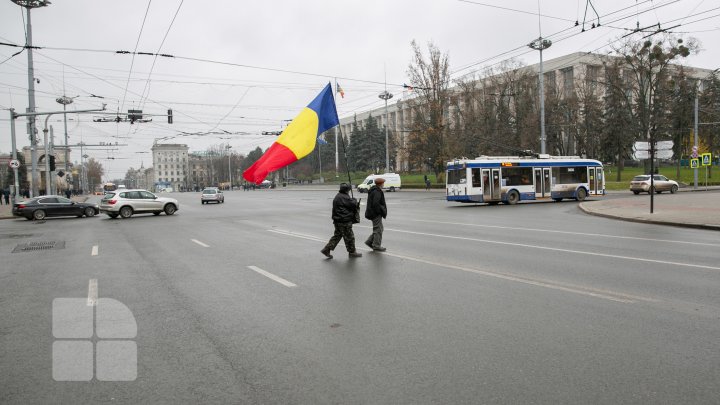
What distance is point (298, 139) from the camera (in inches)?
417

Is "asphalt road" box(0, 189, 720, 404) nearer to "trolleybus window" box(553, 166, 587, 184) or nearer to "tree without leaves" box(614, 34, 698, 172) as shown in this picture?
"trolleybus window" box(553, 166, 587, 184)

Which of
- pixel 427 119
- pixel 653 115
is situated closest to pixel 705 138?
pixel 653 115

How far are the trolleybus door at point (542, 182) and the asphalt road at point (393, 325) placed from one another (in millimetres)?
21249

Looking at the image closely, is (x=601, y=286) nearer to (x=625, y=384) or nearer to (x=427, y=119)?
(x=625, y=384)

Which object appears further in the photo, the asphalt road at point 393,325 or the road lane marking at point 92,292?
the road lane marking at point 92,292

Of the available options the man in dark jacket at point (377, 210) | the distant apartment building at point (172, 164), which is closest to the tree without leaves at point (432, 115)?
the man in dark jacket at point (377, 210)

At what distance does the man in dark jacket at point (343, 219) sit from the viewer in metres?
10.3

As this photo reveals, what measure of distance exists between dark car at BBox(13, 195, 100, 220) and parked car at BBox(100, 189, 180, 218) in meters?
2.22

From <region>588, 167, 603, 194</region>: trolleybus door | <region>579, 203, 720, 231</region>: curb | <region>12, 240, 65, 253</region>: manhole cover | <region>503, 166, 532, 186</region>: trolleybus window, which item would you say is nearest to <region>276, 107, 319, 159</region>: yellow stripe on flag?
<region>12, 240, 65, 253</region>: manhole cover

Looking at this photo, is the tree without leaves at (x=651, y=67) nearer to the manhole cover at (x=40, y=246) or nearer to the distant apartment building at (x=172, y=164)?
the manhole cover at (x=40, y=246)

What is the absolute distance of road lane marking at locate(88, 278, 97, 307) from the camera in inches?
269

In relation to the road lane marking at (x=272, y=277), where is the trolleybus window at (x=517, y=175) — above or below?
above

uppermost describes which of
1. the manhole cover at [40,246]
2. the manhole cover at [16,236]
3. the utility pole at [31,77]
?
the utility pole at [31,77]

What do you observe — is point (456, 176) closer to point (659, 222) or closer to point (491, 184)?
point (491, 184)
